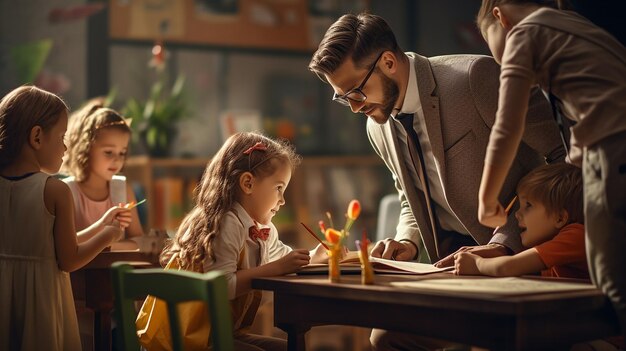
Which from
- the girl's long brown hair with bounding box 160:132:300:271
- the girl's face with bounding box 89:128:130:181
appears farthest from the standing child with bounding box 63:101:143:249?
the girl's long brown hair with bounding box 160:132:300:271

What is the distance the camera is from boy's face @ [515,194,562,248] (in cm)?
238

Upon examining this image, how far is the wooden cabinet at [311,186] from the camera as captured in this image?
5719 millimetres

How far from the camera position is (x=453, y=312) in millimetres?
1834

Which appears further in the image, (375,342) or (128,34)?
(128,34)

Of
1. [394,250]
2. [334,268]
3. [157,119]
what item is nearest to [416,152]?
[394,250]

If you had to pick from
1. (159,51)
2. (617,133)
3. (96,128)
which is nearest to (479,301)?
(617,133)

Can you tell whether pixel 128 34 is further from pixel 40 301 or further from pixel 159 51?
pixel 40 301

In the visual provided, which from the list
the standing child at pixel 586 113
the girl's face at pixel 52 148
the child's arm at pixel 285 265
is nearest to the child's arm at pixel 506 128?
the standing child at pixel 586 113

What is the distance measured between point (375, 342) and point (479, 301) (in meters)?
1.11

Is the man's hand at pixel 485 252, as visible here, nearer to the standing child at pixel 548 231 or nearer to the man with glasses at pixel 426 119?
the standing child at pixel 548 231

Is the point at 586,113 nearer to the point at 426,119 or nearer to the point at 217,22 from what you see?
the point at 426,119

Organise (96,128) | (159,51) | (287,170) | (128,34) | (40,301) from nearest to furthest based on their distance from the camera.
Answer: (40,301)
(287,170)
(96,128)
(159,51)
(128,34)

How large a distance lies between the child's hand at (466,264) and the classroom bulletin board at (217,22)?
4.21m

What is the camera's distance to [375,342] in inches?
Result: 110
